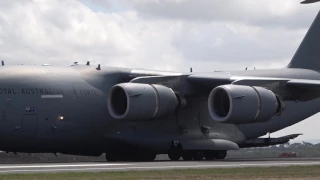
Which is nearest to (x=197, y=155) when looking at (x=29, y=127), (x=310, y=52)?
(x=29, y=127)

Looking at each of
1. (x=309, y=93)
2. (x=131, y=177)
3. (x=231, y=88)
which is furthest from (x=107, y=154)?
(x=131, y=177)

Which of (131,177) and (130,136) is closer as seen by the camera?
(131,177)

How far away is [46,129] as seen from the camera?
85.8ft

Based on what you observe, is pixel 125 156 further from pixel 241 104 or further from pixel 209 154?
pixel 241 104

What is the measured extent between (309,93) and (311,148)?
24651 millimetres

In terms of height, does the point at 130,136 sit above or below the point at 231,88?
below

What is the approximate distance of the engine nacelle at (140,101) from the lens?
84.8 ft

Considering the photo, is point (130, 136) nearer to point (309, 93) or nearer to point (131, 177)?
point (309, 93)

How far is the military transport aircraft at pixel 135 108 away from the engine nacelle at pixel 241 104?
35mm

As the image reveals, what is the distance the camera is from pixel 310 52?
33.2 metres

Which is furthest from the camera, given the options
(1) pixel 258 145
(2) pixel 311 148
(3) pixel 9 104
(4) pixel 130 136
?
(2) pixel 311 148

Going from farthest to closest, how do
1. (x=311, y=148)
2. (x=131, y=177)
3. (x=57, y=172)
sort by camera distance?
(x=311, y=148) < (x=57, y=172) < (x=131, y=177)

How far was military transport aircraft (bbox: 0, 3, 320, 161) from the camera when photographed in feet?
84.6

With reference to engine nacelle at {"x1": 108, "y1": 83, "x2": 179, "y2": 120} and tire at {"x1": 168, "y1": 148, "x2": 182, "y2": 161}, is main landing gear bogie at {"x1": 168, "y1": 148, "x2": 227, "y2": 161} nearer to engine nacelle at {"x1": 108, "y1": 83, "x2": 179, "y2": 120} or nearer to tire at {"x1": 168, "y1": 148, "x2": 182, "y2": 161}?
tire at {"x1": 168, "y1": 148, "x2": 182, "y2": 161}
